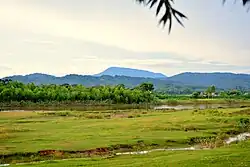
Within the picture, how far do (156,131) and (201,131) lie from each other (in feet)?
18.3

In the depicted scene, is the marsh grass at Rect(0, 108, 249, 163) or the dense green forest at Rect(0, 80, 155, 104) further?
the dense green forest at Rect(0, 80, 155, 104)

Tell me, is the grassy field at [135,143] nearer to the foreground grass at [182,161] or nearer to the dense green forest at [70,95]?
the foreground grass at [182,161]

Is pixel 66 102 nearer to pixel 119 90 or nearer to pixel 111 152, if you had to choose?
pixel 119 90

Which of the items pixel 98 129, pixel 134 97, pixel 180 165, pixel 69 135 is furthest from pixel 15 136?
pixel 134 97

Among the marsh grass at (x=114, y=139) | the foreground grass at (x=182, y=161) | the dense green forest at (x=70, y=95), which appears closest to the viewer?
the foreground grass at (x=182, y=161)

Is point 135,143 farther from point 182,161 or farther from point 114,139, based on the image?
point 182,161

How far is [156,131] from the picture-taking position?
5072 cm

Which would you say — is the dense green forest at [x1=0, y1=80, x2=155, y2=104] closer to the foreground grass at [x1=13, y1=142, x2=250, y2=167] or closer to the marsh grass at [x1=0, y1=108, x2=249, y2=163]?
the marsh grass at [x1=0, y1=108, x2=249, y2=163]

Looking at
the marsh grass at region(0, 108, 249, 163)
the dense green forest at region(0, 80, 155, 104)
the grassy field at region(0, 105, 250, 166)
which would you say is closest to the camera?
the grassy field at region(0, 105, 250, 166)

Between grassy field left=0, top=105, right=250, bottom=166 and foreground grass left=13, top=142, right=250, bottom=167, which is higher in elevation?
foreground grass left=13, top=142, right=250, bottom=167

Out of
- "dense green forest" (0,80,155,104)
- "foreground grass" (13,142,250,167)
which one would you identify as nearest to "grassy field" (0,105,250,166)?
"foreground grass" (13,142,250,167)

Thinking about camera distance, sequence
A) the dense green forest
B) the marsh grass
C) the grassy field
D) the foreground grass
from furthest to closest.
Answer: the dense green forest, the marsh grass, the grassy field, the foreground grass

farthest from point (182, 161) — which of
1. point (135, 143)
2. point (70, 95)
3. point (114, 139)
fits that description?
point (70, 95)

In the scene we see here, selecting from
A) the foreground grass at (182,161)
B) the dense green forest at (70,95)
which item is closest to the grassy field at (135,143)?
the foreground grass at (182,161)
